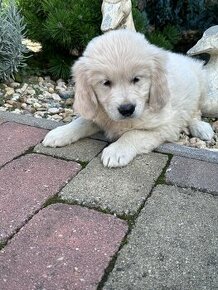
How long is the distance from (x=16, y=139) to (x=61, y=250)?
109 cm

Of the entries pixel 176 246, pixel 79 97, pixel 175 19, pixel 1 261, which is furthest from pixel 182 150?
pixel 175 19

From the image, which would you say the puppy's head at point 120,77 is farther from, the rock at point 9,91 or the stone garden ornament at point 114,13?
the rock at point 9,91

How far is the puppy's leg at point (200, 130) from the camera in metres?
2.79

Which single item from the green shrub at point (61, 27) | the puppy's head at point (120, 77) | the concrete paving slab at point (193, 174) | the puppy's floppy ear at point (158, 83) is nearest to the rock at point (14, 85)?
the green shrub at point (61, 27)

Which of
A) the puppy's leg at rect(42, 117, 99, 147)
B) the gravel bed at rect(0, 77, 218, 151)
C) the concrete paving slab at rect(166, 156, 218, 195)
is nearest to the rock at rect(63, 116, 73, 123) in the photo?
the gravel bed at rect(0, 77, 218, 151)

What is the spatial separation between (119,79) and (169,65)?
0.58 metres

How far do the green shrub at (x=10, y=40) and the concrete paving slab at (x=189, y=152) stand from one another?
1.55 meters

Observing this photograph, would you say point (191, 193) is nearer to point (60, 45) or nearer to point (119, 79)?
point (119, 79)

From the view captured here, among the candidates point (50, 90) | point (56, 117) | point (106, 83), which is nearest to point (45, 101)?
point (50, 90)

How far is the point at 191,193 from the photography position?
201 centimetres

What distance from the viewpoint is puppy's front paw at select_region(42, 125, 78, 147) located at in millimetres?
2463

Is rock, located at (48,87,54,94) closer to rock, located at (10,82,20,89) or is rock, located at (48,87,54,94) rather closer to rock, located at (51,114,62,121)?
rock, located at (10,82,20,89)

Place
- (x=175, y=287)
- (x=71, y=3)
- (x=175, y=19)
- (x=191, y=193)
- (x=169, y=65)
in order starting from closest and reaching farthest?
(x=175, y=287)
(x=191, y=193)
(x=169, y=65)
(x=71, y=3)
(x=175, y=19)

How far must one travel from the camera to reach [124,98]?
7.19ft
